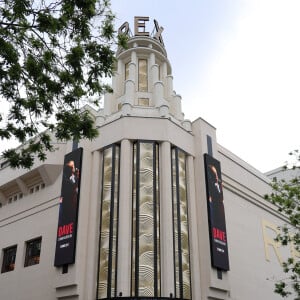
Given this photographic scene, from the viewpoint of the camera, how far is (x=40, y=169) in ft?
80.7

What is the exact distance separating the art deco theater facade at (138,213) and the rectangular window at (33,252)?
2.6 inches

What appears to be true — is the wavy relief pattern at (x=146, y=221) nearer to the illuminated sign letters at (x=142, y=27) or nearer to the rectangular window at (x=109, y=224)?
the rectangular window at (x=109, y=224)

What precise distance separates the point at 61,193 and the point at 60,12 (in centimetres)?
1306

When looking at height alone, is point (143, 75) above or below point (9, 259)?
above

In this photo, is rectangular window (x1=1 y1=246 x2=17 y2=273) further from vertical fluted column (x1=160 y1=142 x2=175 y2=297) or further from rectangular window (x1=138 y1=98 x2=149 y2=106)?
rectangular window (x1=138 y1=98 x2=149 y2=106)

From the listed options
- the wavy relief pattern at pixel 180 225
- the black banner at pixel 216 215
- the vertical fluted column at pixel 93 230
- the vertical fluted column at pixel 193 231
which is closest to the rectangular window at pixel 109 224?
the vertical fluted column at pixel 93 230

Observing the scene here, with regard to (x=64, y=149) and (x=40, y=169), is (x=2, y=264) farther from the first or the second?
(x=64, y=149)

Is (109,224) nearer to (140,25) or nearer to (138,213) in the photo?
(138,213)

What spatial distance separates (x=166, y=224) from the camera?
19.7m

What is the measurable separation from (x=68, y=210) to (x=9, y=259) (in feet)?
24.4

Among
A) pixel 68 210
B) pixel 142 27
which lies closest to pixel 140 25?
pixel 142 27

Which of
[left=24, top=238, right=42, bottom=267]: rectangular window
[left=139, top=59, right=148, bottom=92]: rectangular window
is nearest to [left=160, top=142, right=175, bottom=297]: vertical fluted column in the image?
[left=139, top=59, right=148, bottom=92]: rectangular window

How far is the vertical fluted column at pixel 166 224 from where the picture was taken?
18.5m

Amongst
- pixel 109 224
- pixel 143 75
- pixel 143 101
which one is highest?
pixel 143 75
